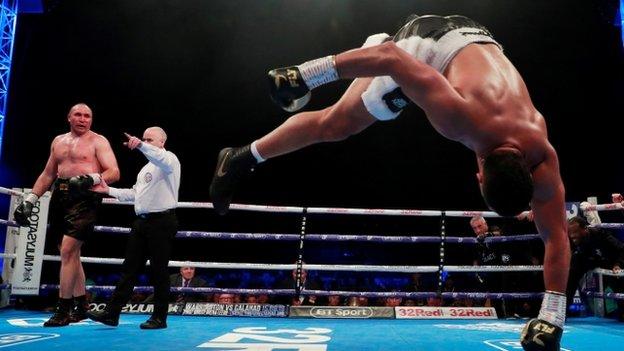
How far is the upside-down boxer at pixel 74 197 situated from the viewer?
341 centimetres

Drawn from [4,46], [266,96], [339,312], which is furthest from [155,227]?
[266,96]

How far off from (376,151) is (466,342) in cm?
1083

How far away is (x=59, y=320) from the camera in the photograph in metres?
3.21

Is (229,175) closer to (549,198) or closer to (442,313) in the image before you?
(549,198)

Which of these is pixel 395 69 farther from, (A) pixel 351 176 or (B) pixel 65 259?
(A) pixel 351 176

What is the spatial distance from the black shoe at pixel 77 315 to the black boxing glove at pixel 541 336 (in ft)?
9.25

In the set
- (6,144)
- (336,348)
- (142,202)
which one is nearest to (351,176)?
(6,144)

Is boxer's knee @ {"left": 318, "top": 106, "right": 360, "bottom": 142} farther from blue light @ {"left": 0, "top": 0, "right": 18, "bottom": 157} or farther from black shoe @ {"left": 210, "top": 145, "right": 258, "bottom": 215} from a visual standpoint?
blue light @ {"left": 0, "top": 0, "right": 18, "bottom": 157}

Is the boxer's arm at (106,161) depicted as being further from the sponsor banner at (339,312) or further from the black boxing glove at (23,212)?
the sponsor banner at (339,312)

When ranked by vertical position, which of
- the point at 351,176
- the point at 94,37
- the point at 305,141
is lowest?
the point at 305,141

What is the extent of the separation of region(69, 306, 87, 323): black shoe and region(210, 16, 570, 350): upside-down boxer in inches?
65.4

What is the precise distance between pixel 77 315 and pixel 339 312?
215 cm

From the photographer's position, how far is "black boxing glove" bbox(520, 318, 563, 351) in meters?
1.95

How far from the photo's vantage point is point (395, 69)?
1.76 m
